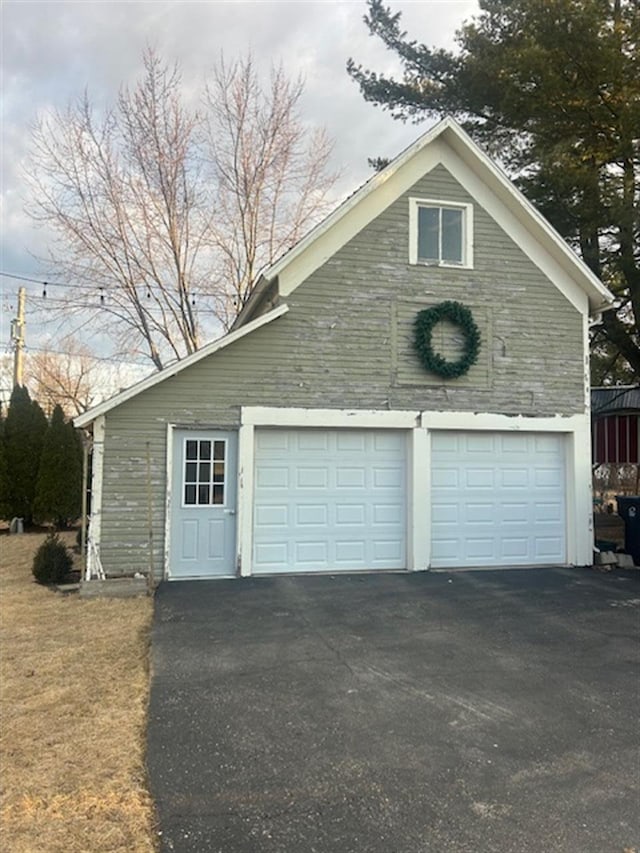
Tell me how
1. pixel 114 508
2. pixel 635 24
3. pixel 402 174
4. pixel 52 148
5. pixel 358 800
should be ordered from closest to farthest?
1. pixel 358 800
2. pixel 114 508
3. pixel 402 174
4. pixel 635 24
5. pixel 52 148

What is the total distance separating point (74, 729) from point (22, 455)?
46.2ft

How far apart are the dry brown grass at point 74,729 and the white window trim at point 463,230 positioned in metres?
6.70

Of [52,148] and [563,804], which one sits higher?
[52,148]

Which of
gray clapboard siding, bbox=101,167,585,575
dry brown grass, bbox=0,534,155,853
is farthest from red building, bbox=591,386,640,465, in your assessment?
dry brown grass, bbox=0,534,155,853

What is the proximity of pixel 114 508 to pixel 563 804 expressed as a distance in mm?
7015

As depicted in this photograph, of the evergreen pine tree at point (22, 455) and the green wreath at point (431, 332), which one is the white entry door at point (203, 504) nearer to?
the green wreath at point (431, 332)

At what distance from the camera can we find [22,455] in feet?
54.4

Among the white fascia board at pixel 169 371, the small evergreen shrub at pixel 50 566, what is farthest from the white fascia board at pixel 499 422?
the small evergreen shrub at pixel 50 566

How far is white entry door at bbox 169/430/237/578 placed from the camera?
9.04 m

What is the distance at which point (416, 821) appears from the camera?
298 centimetres

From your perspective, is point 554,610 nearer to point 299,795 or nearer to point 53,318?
point 299,795

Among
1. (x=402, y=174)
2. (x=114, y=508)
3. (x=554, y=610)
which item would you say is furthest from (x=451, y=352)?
(x=114, y=508)

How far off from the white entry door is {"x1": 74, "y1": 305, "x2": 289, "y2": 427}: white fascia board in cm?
85

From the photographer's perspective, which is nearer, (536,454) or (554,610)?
(554,610)
